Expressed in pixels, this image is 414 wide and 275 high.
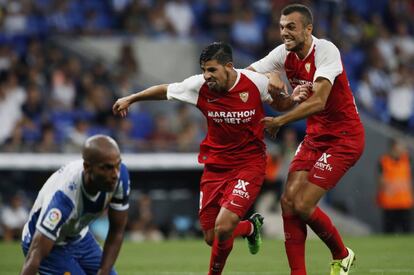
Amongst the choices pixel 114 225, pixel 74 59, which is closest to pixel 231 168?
pixel 114 225

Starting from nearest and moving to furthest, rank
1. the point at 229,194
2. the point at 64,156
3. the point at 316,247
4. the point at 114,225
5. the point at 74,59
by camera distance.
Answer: the point at 114,225
the point at 229,194
the point at 316,247
the point at 64,156
the point at 74,59

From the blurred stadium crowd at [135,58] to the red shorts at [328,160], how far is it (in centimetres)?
996

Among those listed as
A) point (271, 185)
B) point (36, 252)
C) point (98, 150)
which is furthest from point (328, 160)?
point (271, 185)

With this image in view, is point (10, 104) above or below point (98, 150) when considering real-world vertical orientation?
below

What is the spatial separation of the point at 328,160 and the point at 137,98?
1.95 meters

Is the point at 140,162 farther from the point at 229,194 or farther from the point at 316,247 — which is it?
the point at 229,194

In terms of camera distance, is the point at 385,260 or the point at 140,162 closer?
the point at 385,260

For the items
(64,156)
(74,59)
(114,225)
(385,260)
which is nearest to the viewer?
(114,225)

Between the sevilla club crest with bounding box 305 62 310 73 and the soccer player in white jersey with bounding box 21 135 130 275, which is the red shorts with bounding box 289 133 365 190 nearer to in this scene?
the sevilla club crest with bounding box 305 62 310 73

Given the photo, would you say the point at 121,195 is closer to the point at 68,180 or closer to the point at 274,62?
the point at 68,180

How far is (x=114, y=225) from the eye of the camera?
7812 mm

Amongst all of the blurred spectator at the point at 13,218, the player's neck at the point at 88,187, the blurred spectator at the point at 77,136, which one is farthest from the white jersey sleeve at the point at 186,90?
the blurred spectator at the point at 13,218

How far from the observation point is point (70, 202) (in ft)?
25.1

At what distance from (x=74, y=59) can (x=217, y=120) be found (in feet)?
40.0
